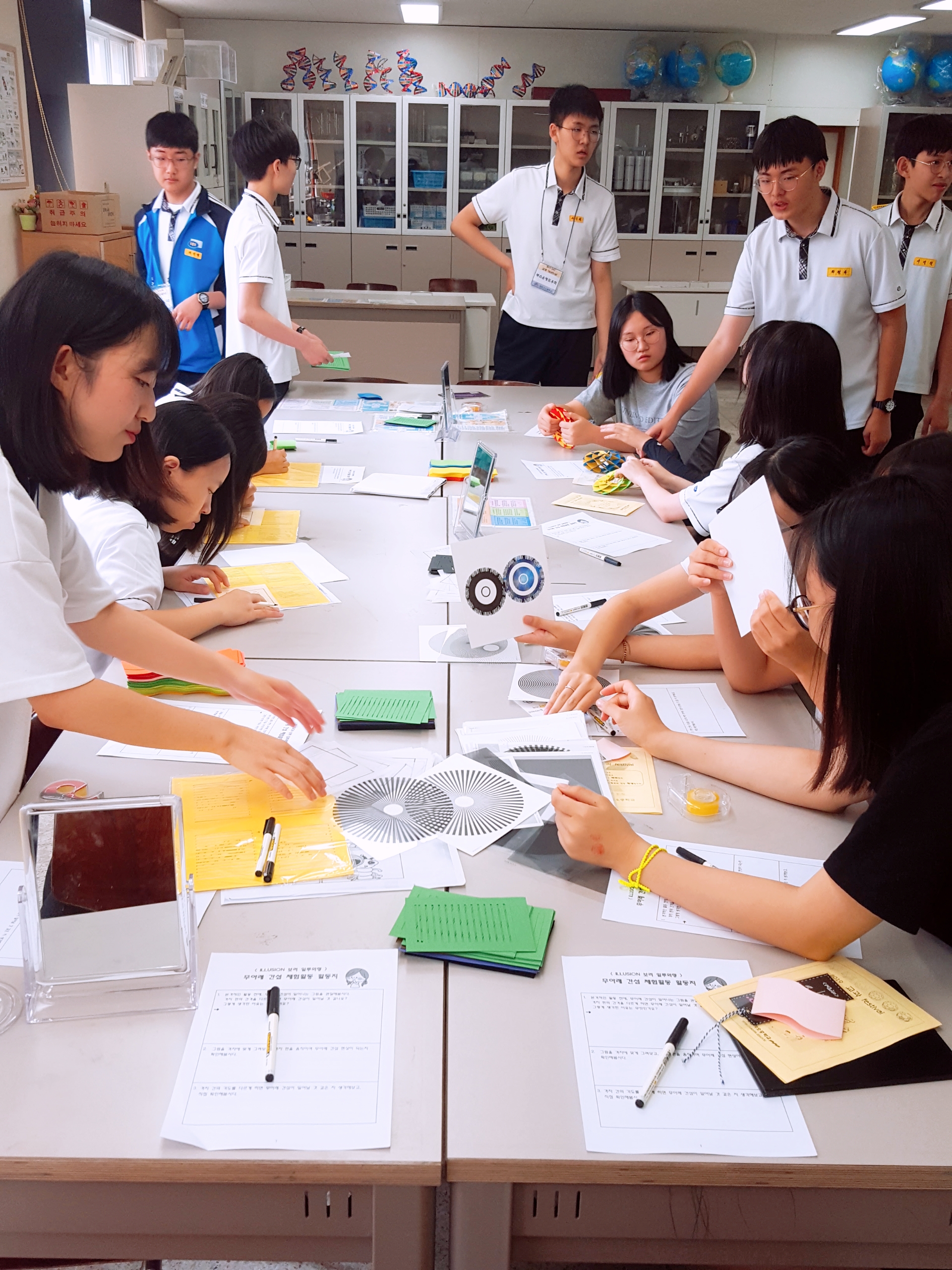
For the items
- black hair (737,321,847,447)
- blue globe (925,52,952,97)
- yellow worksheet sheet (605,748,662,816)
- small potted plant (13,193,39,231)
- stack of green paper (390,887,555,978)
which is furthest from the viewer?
blue globe (925,52,952,97)

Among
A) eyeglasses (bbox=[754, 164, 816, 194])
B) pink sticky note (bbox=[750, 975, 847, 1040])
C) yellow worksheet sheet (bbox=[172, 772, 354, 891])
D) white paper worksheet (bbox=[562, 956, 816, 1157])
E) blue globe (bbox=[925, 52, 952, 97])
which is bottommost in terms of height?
white paper worksheet (bbox=[562, 956, 816, 1157])

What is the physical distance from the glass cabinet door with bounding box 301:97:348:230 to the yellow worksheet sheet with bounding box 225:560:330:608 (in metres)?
7.44

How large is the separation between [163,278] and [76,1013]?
3926 millimetres

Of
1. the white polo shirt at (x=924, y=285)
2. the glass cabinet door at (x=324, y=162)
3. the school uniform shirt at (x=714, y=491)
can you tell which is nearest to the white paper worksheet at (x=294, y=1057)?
the school uniform shirt at (x=714, y=491)

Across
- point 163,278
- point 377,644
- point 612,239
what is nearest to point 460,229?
point 612,239

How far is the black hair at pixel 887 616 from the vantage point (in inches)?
42.9

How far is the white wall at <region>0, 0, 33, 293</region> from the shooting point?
16.9 ft

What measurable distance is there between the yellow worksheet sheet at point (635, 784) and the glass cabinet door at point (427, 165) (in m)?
8.21

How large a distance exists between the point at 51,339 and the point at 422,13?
7940mm

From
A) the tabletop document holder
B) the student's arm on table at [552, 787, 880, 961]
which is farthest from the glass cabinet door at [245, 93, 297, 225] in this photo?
the tabletop document holder

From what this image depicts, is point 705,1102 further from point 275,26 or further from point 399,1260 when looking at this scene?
point 275,26

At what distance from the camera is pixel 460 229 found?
4.81 m

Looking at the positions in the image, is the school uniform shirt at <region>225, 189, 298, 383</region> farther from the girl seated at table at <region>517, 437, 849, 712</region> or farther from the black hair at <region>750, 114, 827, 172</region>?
the girl seated at table at <region>517, 437, 849, 712</region>

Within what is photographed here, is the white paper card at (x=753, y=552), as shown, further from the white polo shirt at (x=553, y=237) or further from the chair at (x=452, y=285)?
the chair at (x=452, y=285)
